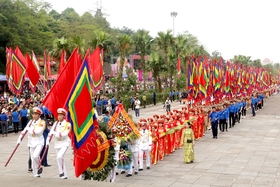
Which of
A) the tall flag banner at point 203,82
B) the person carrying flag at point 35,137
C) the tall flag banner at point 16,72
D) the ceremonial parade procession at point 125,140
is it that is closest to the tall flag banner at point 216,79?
the ceremonial parade procession at point 125,140

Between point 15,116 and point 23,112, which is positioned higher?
point 23,112

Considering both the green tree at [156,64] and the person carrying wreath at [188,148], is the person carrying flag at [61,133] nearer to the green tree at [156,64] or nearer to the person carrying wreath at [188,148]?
the person carrying wreath at [188,148]

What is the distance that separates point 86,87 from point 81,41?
23969 mm

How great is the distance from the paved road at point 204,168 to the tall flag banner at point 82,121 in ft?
1.61

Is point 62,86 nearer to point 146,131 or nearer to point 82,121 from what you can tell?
point 82,121

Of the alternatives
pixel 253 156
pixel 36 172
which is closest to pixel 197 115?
pixel 253 156

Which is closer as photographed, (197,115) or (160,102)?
(197,115)

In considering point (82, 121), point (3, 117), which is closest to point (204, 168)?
point (82, 121)

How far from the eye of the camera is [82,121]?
8328 mm

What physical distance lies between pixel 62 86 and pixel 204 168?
16.6 ft

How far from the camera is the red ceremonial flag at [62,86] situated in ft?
30.5

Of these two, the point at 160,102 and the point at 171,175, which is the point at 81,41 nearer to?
the point at 160,102

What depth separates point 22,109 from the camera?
2094 centimetres

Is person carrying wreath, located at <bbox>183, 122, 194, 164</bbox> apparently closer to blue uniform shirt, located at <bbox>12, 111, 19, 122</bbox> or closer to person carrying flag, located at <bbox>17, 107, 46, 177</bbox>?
person carrying flag, located at <bbox>17, 107, 46, 177</bbox>
